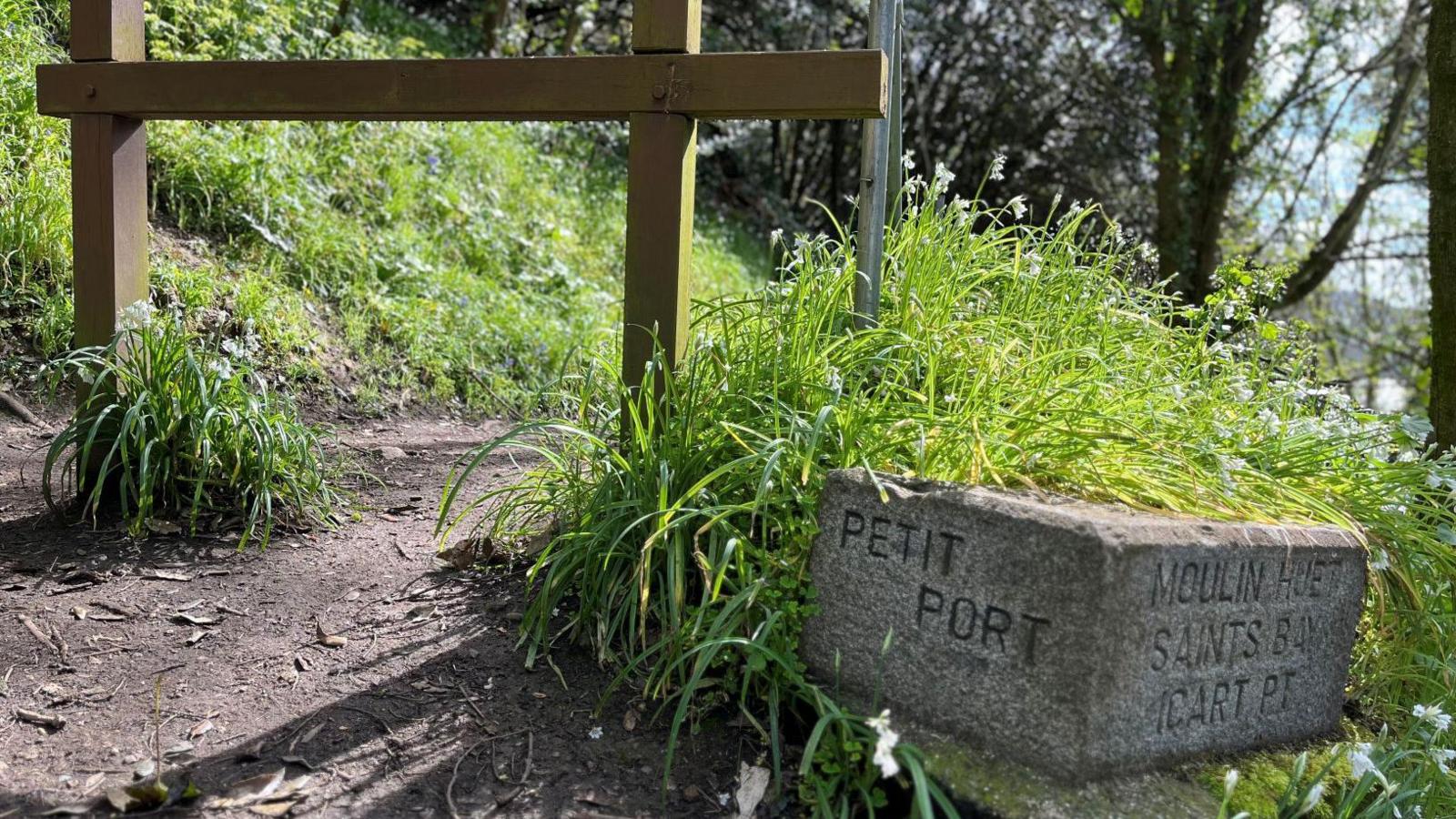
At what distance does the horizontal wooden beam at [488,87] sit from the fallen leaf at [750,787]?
4.96 ft

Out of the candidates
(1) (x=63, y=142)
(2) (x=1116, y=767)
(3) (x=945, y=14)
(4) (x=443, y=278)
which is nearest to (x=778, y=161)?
(3) (x=945, y=14)

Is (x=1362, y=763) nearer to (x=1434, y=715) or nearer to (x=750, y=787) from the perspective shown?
(x=1434, y=715)

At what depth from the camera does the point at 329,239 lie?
5531 mm

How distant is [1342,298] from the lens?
1405 centimetres

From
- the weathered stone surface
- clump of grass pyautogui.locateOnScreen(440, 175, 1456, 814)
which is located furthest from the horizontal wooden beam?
the weathered stone surface

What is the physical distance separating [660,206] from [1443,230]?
2.84 m

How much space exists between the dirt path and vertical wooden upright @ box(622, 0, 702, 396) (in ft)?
2.63

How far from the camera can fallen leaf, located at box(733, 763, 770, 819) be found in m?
2.13

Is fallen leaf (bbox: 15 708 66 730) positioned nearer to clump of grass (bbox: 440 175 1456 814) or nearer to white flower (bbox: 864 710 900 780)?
clump of grass (bbox: 440 175 1456 814)

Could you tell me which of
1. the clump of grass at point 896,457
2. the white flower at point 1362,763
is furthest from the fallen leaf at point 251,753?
the white flower at point 1362,763

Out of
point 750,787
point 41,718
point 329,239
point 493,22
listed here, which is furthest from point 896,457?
point 493,22

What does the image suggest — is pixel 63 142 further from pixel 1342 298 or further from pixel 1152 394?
pixel 1342 298

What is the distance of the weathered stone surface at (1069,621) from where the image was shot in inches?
79.0

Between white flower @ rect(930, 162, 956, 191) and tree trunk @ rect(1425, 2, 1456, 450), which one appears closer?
white flower @ rect(930, 162, 956, 191)
